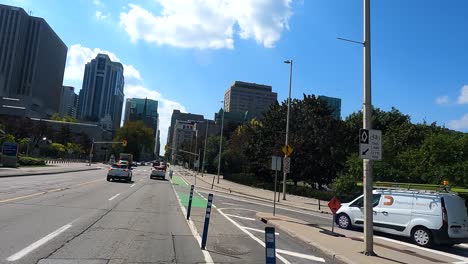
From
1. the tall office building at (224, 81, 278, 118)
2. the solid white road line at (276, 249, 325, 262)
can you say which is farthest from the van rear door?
the tall office building at (224, 81, 278, 118)

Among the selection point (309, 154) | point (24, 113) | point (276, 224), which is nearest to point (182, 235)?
point (276, 224)

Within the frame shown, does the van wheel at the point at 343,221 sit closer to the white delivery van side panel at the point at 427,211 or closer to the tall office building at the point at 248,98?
the white delivery van side panel at the point at 427,211

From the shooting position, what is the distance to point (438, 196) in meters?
14.7

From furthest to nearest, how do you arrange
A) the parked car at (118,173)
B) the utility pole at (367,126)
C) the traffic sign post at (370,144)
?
the parked car at (118,173)
the traffic sign post at (370,144)
the utility pole at (367,126)

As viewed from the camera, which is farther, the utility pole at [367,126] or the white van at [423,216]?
the white van at [423,216]

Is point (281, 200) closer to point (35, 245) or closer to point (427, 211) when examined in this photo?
point (427, 211)

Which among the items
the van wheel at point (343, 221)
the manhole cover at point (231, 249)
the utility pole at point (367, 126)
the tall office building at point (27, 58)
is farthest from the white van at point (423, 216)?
the tall office building at point (27, 58)

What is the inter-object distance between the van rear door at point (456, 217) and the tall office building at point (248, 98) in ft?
366

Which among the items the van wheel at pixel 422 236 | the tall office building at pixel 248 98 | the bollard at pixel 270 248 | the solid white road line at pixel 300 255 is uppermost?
the tall office building at pixel 248 98

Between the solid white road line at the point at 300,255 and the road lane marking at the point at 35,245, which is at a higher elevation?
the road lane marking at the point at 35,245

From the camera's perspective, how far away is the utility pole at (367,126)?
1089 cm

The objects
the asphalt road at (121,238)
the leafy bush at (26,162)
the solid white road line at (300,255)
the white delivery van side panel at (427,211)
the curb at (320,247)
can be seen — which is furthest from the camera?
the leafy bush at (26,162)

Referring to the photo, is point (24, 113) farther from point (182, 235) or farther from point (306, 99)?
point (182, 235)

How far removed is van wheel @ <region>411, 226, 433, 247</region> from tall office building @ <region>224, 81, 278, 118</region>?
11169cm
